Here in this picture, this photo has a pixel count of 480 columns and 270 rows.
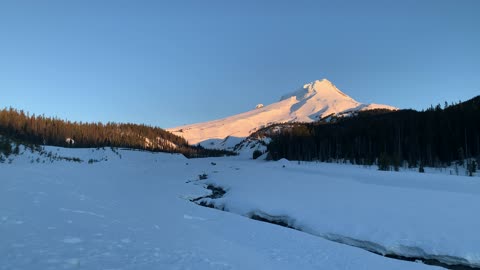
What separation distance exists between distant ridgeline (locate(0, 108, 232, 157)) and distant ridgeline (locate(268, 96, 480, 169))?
6370 centimetres

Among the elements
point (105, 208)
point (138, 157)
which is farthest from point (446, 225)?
point (138, 157)

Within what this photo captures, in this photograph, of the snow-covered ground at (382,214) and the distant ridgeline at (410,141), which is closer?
the snow-covered ground at (382,214)

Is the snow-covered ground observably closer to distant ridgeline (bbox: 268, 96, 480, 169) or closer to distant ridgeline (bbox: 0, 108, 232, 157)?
distant ridgeline (bbox: 268, 96, 480, 169)

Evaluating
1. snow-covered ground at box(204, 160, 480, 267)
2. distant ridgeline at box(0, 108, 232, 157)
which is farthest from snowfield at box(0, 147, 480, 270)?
distant ridgeline at box(0, 108, 232, 157)

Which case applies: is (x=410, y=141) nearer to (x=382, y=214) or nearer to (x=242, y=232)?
(x=382, y=214)

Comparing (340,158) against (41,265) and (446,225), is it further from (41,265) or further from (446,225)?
(41,265)

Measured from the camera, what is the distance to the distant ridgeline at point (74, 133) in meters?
85.0

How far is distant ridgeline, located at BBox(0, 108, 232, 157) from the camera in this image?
8500 cm

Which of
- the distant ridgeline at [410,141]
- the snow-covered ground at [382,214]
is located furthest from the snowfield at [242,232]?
the distant ridgeline at [410,141]

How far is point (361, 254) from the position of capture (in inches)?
452

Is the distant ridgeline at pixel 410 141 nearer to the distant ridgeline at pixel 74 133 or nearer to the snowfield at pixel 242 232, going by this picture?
the snowfield at pixel 242 232

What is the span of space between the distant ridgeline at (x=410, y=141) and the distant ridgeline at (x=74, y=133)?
2508 inches

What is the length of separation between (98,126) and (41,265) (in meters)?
127

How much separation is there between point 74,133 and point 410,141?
96.8 m
